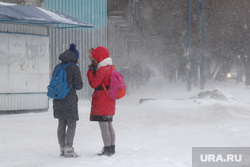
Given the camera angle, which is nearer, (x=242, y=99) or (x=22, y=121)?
(x=22, y=121)

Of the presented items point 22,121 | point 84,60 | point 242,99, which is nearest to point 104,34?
point 84,60

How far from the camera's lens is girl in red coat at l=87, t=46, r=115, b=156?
24.7ft

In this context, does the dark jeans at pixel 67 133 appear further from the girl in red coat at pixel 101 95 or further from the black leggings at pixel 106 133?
the black leggings at pixel 106 133

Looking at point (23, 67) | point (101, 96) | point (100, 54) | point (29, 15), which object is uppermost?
point (29, 15)

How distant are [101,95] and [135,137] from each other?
283 cm

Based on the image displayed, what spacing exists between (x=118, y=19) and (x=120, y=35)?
214 inches

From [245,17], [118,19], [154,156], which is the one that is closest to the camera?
[154,156]

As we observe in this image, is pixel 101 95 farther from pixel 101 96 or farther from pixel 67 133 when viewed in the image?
pixel 67 133

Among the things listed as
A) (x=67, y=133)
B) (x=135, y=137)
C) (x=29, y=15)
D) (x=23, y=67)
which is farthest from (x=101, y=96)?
(x=23, y=67)

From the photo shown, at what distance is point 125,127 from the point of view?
11.9 metres

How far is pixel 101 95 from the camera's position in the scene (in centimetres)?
755

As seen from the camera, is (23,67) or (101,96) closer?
(101,96)

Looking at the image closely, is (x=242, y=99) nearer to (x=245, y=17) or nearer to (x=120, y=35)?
(x=245, y=17)

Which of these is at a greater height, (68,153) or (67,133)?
(67,133)
